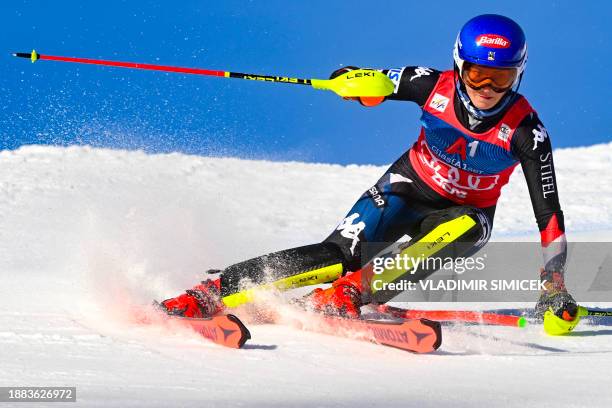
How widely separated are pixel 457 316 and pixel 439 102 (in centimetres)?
127

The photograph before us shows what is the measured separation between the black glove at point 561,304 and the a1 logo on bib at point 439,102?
1.17 meters

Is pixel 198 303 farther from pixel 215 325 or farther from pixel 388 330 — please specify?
pixel 388 330

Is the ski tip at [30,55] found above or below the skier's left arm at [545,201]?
above

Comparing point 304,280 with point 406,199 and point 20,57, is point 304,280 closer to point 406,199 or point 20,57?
point 406,199

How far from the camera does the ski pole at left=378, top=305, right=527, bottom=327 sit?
189 inches

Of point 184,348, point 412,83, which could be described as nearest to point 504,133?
point 412,83

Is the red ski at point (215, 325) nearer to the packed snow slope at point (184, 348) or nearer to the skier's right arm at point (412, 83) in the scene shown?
the packed snow slope at point (184, 348)

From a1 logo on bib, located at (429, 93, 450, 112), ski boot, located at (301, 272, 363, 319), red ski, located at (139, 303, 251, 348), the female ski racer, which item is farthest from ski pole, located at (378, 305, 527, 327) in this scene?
red ski, located at (139, 303, 251, 348)

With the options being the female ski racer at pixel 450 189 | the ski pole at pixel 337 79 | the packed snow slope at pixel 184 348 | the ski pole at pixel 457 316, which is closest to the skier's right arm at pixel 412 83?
the female ski racer at pixel 450 189

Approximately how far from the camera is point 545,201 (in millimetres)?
4332

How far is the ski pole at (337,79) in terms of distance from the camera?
14.9ft

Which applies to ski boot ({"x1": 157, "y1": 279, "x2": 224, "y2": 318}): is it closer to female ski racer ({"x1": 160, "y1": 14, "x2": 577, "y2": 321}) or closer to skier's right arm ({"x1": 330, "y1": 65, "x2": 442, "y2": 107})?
female ski racer ({"x1": 160, "y1": 14, "x2": 577, "y2": 321})

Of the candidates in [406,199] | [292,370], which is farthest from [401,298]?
[292,370]

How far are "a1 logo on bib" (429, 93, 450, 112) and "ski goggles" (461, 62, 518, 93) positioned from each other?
27cm
